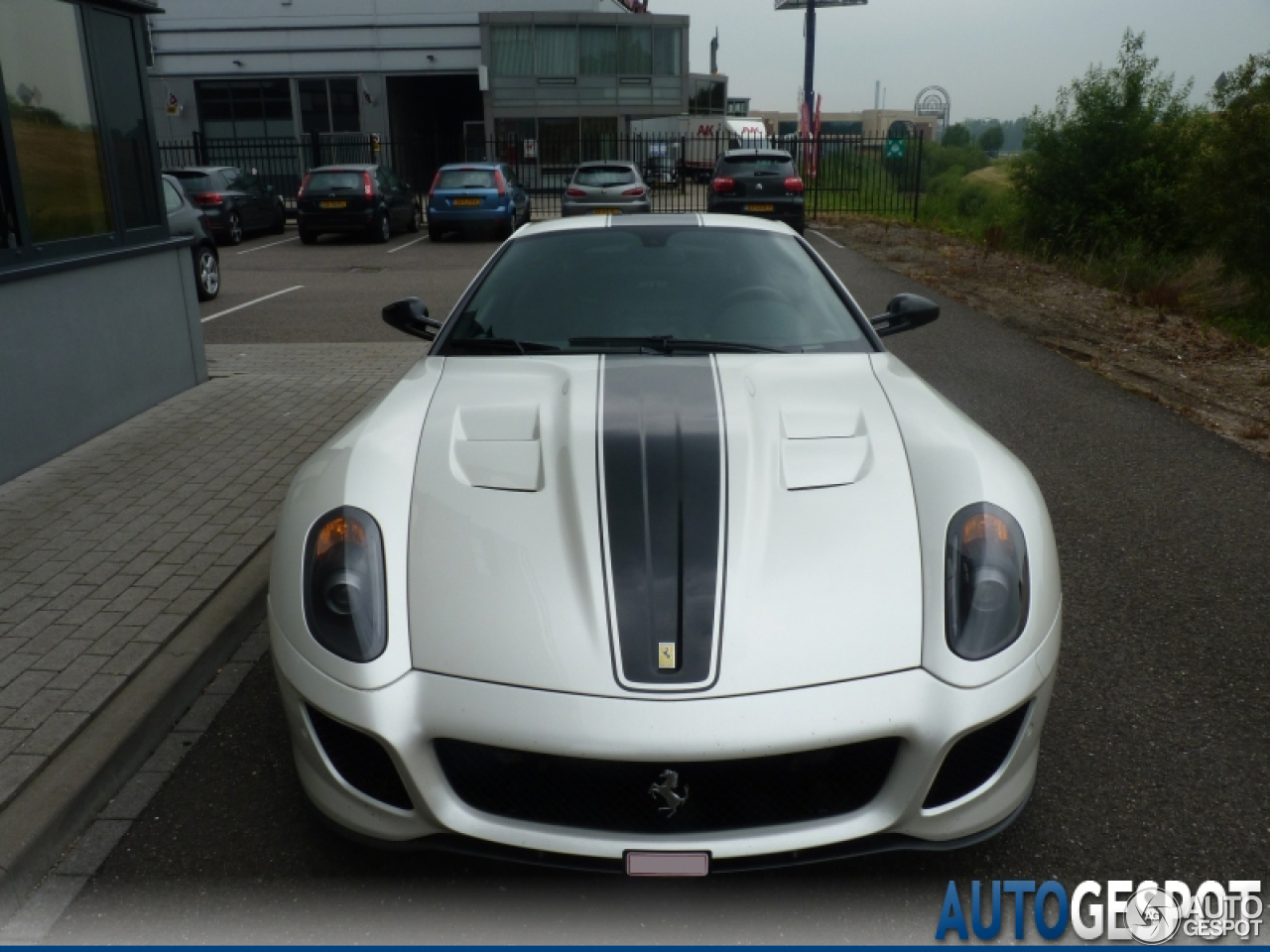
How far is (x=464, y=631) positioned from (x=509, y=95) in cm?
4044

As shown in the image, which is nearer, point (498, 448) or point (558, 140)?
point (498, 448)

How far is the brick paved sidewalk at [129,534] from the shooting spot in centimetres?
350

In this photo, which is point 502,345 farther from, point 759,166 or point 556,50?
point 556,50

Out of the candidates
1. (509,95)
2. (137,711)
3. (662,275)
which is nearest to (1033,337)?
(662,275)

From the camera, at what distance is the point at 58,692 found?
3453 mm

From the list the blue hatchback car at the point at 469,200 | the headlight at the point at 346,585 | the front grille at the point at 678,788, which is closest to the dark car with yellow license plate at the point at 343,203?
the blue hatchback car at the point at 469,200

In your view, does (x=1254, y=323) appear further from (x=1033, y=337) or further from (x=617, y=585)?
(x=617, y=585)

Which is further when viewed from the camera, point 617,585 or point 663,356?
point 663,356

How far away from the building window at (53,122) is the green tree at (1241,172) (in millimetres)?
16793

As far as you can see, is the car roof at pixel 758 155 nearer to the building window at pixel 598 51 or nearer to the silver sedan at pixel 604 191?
the silver sedan at pixel 604 191

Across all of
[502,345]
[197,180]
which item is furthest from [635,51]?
[502,345]

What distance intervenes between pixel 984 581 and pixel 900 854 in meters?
0.71

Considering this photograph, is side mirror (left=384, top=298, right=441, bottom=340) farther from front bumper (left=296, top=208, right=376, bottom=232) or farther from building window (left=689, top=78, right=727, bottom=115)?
building window (left=689, top=78, right=727, bottom=115)

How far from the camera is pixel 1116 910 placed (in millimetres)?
2529
